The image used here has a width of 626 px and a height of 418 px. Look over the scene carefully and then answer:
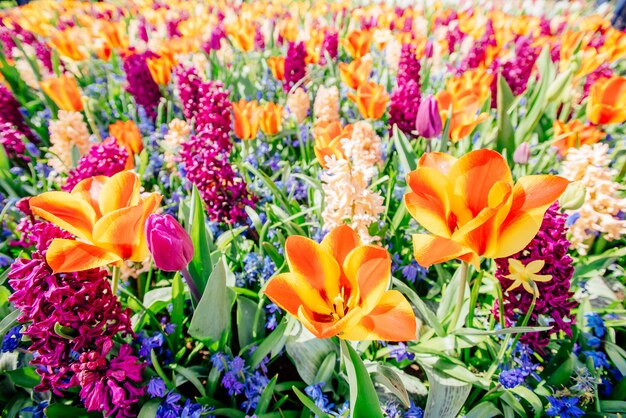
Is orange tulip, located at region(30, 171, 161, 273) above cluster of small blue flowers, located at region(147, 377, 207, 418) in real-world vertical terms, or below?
above

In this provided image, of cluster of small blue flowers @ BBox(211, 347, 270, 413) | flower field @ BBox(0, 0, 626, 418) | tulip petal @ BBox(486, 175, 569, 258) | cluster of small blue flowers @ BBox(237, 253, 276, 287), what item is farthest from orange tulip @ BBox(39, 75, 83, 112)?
tulip petal @ BBox(486, 175, 569, 258)

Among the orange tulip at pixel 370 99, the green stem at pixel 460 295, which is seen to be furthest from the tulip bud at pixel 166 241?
the orange tulip at pixel 370 99

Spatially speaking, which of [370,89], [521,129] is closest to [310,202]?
[370,89]

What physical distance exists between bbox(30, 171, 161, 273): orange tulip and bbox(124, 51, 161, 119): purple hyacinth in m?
1.85

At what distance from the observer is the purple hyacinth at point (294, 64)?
3.01m

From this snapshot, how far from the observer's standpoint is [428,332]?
61.8 inches

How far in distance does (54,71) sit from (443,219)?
406 centimetres

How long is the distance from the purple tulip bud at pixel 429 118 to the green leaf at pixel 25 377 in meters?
1.88

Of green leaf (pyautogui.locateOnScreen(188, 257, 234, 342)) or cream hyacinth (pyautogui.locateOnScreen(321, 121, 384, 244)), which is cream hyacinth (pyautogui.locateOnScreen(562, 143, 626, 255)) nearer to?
cream hyacinth (pyautogui.locateOnScreen(321, 121, 384, 244))

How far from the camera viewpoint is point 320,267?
1.06 meters

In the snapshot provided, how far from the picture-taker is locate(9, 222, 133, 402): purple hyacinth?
1.03 meters

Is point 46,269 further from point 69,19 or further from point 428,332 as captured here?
point 69,19

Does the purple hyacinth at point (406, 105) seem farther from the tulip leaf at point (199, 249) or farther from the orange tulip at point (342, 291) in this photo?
the orange tulip at point (342, 291)

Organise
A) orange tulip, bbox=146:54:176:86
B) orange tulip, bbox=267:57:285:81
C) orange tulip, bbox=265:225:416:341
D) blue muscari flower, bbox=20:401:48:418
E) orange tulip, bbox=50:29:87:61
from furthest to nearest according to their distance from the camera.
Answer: orange tulip, bbox=50:29:87:61, orange tulip, bbox=267:57:285:81, orange tulip, bbox=146:54:176:86, blue muscari flower, bbox=20:401:48:418, orange tulip, bbox=265:225:416:341
